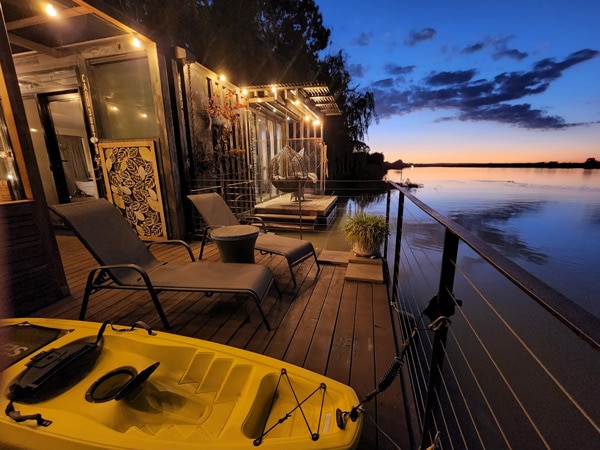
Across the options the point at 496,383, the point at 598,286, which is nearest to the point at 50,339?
the point at 496,383

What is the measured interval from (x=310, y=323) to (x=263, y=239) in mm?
1311

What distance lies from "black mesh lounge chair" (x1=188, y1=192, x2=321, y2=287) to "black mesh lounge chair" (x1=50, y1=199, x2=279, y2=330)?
19.8 inches

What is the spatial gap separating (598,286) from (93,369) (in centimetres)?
1112

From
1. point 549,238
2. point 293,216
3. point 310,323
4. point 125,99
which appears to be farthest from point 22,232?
point 549,238

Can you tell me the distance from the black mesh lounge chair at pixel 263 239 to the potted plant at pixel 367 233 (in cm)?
52

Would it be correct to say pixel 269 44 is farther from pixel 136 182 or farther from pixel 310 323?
pixel 310 323

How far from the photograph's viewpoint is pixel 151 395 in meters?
1.20

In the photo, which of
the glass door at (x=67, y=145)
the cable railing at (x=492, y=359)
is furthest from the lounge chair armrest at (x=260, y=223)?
the glass door at (x=67, y=145)

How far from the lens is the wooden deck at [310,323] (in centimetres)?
152

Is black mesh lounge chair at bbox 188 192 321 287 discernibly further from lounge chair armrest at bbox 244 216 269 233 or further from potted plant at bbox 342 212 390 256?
potted plant at bbox 342 212 390 256

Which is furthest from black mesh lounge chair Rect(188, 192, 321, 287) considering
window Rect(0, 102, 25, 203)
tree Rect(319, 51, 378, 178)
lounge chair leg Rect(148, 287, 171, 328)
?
tree Rect(319, 51, 378, 178)

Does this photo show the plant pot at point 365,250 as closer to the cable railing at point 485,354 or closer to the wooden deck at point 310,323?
the cable railing at point 485,354

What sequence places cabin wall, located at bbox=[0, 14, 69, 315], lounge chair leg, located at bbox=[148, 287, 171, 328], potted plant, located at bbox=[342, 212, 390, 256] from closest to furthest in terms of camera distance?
1. lounge chair leg, located at bbox=[148, 287, 171, 328]
2. cabin wall, located at bbox=[0, 14, 69, 315]
3. potted plant, located at bbox=[342, 212, 390, 256]

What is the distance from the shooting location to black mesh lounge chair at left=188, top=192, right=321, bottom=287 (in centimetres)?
280
